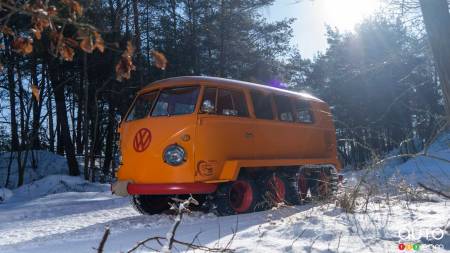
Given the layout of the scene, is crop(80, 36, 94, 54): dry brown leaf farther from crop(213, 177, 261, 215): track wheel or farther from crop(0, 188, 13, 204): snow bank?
crop(0, 188, 13, 204): snow bank

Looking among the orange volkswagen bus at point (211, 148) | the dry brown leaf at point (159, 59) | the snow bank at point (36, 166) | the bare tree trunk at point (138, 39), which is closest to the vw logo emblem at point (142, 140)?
the orange volkswagen bus at point (211, 148)

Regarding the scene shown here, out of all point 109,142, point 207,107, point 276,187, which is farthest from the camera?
point 109,142

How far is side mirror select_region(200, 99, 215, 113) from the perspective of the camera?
7.97m

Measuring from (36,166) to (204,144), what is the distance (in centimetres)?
2029

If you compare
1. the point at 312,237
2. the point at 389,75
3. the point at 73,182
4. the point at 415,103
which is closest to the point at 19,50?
the point at 312,237

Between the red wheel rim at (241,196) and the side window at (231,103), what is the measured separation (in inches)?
46.4

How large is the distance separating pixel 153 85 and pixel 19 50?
635cm

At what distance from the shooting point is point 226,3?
1015 inches

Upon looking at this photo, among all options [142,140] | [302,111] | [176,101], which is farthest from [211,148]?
[302,111]

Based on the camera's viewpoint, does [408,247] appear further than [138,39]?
No

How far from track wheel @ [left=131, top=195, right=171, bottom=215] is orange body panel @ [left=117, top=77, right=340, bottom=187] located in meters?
0.63

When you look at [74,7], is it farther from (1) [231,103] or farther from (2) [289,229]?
(1) [231,103]

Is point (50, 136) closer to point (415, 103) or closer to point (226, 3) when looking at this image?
point (226, 3)

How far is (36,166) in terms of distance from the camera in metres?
25.7
